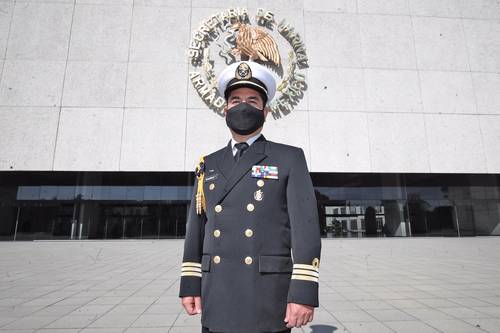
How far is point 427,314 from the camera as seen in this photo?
4016 mm

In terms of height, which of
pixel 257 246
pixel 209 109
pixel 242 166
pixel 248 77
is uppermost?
pixel 209 109

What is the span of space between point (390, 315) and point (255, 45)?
543 inches

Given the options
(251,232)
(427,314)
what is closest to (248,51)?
(427,314)

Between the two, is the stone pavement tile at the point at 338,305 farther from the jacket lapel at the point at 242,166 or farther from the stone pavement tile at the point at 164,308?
the jacket lapel at the point at 242,166

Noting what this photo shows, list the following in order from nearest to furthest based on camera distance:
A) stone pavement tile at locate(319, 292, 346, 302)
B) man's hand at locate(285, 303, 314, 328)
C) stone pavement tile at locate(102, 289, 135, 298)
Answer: man's hand at locate(285, 303, 314, 328)
stone pavement tile at locate(319, 292, 346, 302)
stone pavement tile at locate(102, 289, 135, 298)

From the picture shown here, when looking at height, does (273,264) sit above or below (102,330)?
above

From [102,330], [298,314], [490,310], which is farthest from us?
[490,310]

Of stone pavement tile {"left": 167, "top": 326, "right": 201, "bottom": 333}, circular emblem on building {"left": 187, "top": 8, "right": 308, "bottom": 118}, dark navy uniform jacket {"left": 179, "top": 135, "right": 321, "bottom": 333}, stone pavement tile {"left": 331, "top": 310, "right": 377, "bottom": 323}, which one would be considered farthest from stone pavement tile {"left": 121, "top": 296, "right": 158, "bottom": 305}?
circular emblem on building {"left": 187, "top": 8, "right": 308, "bottom": 118}

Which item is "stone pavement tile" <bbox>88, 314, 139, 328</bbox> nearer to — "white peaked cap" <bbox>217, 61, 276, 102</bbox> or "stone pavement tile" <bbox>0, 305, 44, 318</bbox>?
"stone pavement tile" <bbox>0, 305, 44, 318</bbox>

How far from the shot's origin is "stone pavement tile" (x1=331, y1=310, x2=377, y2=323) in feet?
12.7

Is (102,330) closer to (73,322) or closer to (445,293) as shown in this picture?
(73,322)

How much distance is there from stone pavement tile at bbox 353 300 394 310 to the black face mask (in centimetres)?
387

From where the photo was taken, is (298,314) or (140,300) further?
(140,300)

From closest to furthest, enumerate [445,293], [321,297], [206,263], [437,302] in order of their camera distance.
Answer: [206,263] → [437,302] → [321,297] → [445,293]
